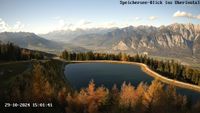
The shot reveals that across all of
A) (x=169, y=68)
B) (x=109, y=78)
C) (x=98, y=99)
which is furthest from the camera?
(x=169, y=68)

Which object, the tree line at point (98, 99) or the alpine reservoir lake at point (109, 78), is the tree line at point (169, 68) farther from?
the tree line at point (98, 99)

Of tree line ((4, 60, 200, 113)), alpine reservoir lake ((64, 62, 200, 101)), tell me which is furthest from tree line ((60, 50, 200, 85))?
tree line ((4, 60, 200, 113))

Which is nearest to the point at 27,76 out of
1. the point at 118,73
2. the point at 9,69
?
the point at 9,69

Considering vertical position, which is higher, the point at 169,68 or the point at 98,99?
the point at 169,68

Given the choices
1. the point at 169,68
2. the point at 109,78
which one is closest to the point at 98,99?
the point at 109,78

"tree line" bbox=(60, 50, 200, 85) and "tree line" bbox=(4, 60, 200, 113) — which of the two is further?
"tree line" bbox=(60, 50, 200, 85)

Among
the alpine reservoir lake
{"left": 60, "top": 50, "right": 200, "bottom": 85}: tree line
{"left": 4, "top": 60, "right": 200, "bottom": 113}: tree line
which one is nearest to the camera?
{"left": 4, "top": 60, "right": 200, "bottom": 113}: tree line

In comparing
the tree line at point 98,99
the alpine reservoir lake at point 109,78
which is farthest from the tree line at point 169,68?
the tree line at point 98,99

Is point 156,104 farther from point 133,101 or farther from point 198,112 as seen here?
point 198,112

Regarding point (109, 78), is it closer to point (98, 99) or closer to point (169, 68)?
point (98, 99)

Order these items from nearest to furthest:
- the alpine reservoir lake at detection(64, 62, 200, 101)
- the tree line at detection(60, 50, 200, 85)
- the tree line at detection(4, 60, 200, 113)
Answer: the tree line at detection(4, 60, 200, 113)
the alpine reservoir lake at detection(64, 62, 200, 101)
the tree line at detection(60, 50, 200, 85)

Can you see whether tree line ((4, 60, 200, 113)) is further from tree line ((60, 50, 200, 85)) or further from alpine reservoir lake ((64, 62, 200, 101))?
tree line ((60, 50, 200, 85))
